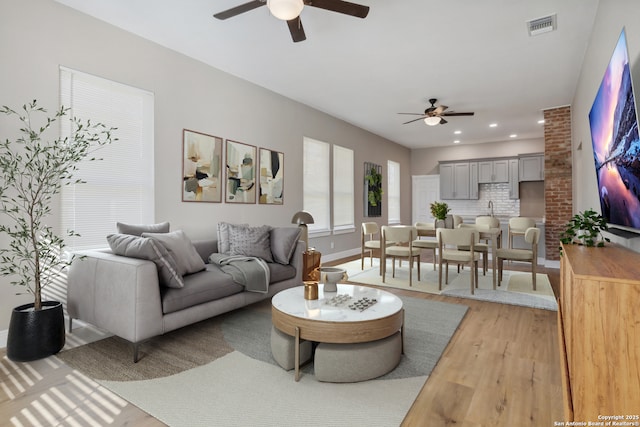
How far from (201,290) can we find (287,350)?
101cm

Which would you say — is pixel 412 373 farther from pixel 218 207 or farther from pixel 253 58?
pixel 253 58

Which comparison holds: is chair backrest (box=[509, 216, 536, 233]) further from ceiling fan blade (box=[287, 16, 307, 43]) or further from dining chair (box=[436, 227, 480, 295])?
ceiling fan blade (box=[287, 16, 307, 43])

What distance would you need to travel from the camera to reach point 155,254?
2.54m

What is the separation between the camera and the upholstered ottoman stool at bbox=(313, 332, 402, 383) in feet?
6.84

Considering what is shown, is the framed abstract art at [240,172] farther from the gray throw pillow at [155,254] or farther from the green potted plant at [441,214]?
the green potted plant at [441,214]

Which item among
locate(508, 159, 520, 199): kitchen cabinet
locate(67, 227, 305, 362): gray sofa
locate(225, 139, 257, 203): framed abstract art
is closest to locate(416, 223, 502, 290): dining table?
locate(225, 139, 257, 203): framed abstract art

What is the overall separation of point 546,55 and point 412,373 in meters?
4.03

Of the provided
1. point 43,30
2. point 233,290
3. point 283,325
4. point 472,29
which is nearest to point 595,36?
point 472,29

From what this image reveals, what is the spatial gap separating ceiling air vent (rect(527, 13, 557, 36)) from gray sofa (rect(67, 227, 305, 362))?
3833 millimetres

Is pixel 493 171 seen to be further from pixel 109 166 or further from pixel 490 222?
pixel 109 166

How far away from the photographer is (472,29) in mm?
3414

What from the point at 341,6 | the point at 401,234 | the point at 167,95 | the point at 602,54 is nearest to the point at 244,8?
the point at 341,6

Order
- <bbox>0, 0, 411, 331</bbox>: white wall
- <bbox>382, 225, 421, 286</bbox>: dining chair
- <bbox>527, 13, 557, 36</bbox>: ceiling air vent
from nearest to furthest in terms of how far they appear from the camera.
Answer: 1. <bbox>0, 0, 411, 331</bbox>: white wall
2. <bbox>527, 13, 557, 36</bbox>: ceiling air vent
3. <bbox>382, 225, 421, 286</bbox>: dining chair

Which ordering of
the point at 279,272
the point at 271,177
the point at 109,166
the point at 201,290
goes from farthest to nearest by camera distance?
1. the point at 271,177
2. the point at 279,272
3. the point at 109,166
4. the point at 201,290
